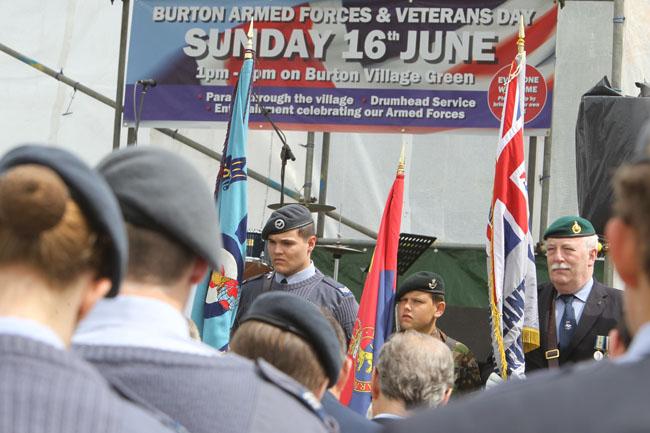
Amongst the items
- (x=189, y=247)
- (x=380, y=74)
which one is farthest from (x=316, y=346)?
(x=380, y=74)

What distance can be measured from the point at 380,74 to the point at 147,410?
7.18 m

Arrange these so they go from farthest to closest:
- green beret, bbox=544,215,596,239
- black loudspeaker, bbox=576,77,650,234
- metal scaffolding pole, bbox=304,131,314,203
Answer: metal scaffolding pole, bbox=304,131,314,203, black loudspeaker, bbox=576,77,650,234, green beret, bbox=544,215,596,239

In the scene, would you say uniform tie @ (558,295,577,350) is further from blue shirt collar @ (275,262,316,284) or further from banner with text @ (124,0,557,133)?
banner with text @ (124,0,557,133)

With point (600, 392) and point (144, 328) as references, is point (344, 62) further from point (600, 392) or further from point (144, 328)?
point (600, 392)

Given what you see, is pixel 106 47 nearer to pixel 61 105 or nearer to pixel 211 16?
pixel 61 105

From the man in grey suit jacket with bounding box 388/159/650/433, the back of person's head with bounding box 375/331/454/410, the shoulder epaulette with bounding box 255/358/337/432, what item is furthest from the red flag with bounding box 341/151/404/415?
the man in grey suit jacket with bounding box 388/159/650/433

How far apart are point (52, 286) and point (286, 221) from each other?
438cm

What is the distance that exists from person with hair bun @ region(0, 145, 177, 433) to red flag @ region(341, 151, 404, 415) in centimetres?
421

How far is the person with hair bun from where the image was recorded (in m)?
1.46

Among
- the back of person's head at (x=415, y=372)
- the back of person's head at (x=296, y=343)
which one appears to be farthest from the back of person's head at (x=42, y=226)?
the back of person's head at (x=415, y=372)

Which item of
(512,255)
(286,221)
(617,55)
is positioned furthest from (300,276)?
(617,55)

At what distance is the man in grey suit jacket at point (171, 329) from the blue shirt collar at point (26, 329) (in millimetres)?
340

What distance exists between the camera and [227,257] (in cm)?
594

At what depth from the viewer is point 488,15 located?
8.70 metres
